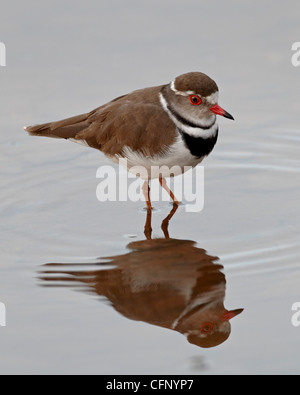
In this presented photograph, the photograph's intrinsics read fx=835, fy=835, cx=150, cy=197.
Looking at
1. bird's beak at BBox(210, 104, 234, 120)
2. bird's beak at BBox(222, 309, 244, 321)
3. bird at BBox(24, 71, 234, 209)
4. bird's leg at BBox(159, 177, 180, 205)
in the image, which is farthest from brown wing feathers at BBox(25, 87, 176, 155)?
bird's beak at BBox(222, 309, 244, 321)

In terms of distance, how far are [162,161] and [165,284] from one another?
150 cm

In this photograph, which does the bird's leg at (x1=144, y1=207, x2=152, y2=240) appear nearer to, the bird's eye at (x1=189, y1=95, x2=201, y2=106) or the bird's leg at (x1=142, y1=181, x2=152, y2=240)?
the bird's leg at (x1=142, y1=181, x2=152, y2=240)

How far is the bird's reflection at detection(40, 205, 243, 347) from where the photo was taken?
5.94 meters

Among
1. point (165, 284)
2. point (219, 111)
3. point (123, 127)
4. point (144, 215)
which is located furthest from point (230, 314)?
point (123, 127)

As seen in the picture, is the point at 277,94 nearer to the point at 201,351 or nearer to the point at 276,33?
the point at 276,33

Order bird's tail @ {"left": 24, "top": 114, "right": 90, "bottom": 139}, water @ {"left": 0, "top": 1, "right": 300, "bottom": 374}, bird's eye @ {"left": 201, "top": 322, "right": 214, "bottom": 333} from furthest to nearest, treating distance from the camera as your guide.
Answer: bird's tail @ {"left": 24, "top": 114, "right": 90, "bottom": 139} < bird's eye @ {"left": 201, "top": 322, "right": 214, "bottom": 333} < water @ {"left": 0, "top": 1, "right": 300, "bottom": 374}

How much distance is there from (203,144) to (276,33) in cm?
368

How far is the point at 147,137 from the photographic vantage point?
7.61 meters

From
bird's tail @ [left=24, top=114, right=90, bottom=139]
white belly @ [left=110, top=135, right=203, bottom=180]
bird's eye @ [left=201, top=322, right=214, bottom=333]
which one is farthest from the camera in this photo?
bird's tail @ [left=24, top=114, right=90, bottom=139]

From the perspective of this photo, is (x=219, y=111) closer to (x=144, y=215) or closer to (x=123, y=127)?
(x=123, y=127)

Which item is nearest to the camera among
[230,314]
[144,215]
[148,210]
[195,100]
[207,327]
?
[207,327]

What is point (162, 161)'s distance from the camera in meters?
7.58

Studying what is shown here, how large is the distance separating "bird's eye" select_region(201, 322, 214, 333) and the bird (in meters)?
2.02
